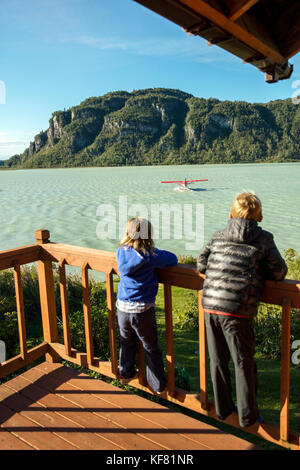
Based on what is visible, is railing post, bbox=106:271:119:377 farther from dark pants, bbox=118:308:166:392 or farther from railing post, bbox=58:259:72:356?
railing post, bbox=58:259:72:356

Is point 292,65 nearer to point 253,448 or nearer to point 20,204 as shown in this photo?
point 253,448

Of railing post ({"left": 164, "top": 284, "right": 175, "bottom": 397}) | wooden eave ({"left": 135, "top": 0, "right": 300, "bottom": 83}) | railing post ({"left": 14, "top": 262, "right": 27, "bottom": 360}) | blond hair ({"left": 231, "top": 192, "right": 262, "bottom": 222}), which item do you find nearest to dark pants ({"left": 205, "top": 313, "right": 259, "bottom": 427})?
railing post ({"left": 164, "top": 284, "right": 175, "bottom": 397})

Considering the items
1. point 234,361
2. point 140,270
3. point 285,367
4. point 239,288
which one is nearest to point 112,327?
point 140,270

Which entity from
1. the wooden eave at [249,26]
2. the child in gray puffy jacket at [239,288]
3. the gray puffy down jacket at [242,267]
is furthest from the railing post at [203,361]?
the wooden eave at [249,26]

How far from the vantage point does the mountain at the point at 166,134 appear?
13401 cm

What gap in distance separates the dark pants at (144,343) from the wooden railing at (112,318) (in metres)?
0.07

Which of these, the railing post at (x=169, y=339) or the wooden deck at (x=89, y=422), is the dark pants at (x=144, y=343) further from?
the wooden deck at (x=89, y=422)

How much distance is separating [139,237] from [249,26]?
1.45 meters

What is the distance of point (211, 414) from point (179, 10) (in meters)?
2.32

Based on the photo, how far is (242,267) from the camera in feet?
6.20

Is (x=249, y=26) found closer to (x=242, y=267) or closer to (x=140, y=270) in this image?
(x=242, y=267)

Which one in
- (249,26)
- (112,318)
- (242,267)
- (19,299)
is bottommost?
(112,318)
